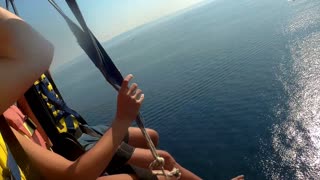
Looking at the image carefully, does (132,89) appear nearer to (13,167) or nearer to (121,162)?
(13,167)

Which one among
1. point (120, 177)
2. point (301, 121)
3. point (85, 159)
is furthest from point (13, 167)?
point (301, 121)

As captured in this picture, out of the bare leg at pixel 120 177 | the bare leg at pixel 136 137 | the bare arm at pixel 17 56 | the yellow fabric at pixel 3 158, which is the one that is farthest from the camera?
the bare leg at pixel 136 137

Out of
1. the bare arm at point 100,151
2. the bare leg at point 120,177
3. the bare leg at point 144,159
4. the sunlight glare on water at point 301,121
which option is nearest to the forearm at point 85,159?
the bare arm at point 100,151

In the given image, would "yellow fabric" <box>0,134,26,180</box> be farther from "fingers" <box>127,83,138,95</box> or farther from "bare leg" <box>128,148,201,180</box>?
"bare leg" <box>128,148,201,180</box>

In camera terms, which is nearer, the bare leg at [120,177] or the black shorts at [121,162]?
the bare leg at [120,177]

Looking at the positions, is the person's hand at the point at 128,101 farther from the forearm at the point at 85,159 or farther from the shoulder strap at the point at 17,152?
the shoulder strap at the point at 17,152

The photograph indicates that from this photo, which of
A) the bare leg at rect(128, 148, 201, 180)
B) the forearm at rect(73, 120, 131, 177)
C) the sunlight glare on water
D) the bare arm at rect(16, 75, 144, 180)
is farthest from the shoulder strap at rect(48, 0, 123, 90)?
the sunlight glare on water

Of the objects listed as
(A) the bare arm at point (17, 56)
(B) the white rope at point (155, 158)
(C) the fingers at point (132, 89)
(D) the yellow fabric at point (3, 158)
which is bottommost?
(B) the white rope at point (155, 158)

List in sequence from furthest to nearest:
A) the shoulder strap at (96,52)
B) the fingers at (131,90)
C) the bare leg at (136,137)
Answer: the bare leg at (136,137) < the shoulder strap at (96,52) < the fingers at (131,90)
